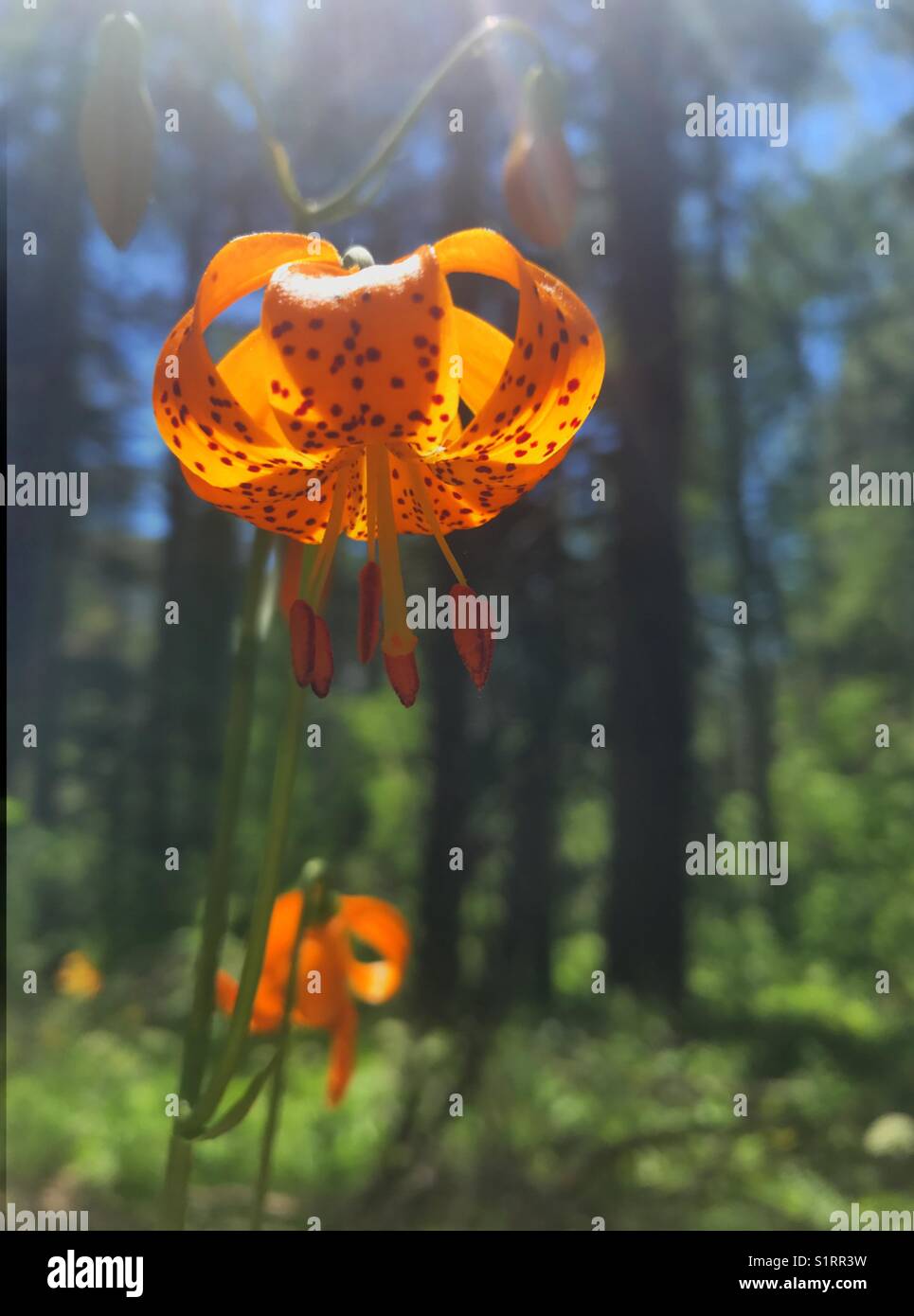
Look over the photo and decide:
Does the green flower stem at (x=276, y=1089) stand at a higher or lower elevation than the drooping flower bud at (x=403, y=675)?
lower

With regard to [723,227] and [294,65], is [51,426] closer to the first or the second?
[294,65]

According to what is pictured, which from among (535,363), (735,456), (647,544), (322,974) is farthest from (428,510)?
(735,456)

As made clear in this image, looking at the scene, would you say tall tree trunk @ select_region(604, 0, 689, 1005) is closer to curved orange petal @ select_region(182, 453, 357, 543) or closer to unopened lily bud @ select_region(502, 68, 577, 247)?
unopened lily bud @ select_region(502, 68, 577, 247)

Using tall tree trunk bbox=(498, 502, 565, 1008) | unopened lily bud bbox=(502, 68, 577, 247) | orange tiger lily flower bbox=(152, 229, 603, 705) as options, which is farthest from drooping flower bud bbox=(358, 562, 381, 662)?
tall tree trunk bbox=(498, 502, 565, 1008)

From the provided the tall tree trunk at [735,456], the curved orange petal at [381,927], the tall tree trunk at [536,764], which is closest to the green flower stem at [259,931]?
the curved orange petal at [381,927]

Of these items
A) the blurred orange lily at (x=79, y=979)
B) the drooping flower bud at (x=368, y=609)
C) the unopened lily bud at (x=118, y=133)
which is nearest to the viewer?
the drooping flower bud at (x=368, y=609)

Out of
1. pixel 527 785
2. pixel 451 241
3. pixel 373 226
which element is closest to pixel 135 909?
pixel 527 785

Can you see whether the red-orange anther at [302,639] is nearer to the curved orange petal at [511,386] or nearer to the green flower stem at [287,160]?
the curved orange petal at [511,386]
